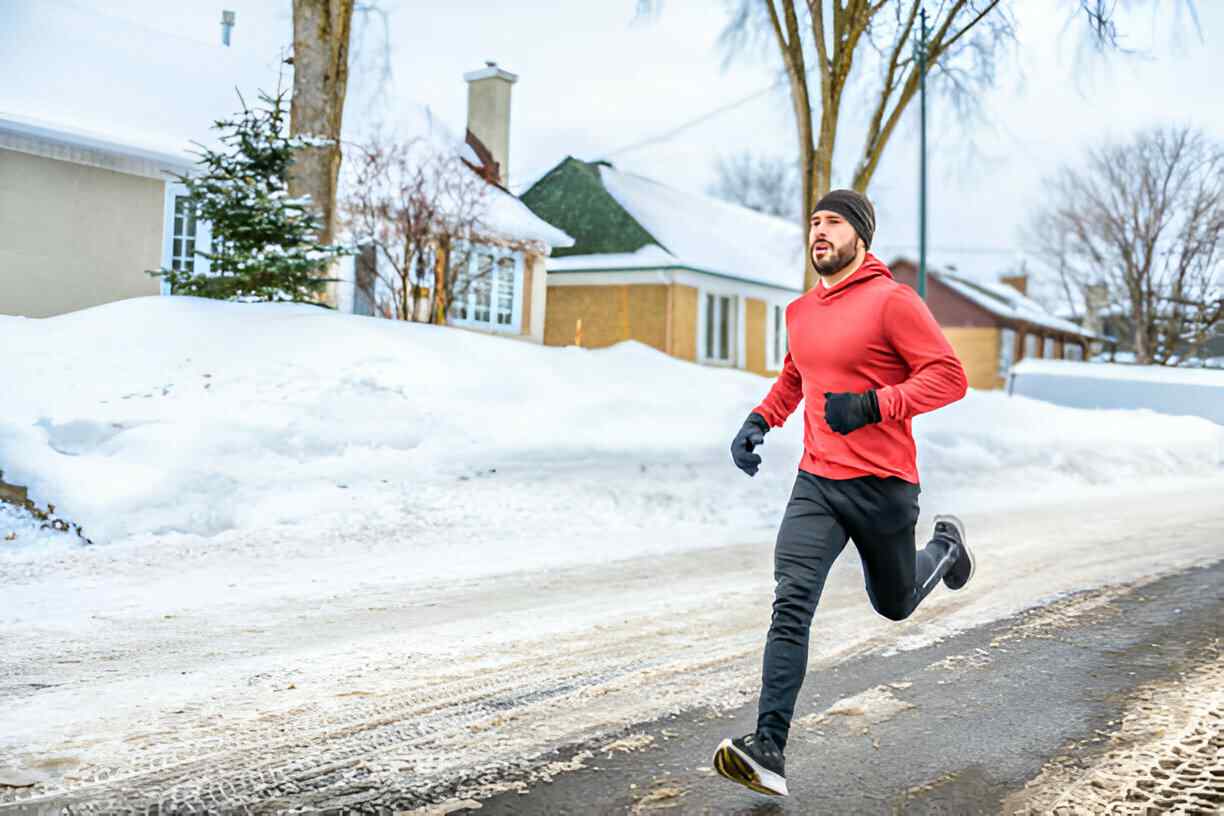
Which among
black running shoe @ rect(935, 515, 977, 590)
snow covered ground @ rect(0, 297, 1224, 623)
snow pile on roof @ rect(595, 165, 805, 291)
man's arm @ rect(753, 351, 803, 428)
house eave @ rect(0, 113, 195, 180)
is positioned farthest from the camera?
snow pile on roof @ rect(595, 165, 805, 291)

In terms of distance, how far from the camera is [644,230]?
83.8 feet

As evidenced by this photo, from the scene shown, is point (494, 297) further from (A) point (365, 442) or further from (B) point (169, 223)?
(A) point (365, 442)

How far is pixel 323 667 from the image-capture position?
4.43 meters

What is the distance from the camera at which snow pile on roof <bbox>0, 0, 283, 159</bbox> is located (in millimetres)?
14656

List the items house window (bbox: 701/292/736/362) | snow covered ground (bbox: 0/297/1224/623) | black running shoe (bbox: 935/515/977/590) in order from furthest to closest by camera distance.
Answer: house window (bbox: 701/292/736/362), snow covered ground (bbox: 0/297/1224/623), black running shoe (bbox: 935/515/977/590)

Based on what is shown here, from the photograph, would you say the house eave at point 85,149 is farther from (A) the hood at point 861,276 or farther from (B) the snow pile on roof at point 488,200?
(A) the hood at point 861,276

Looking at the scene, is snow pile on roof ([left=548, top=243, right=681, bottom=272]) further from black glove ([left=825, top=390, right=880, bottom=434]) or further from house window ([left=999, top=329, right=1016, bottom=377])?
house window ([left=999, top=329, right=1016, bottom=377])

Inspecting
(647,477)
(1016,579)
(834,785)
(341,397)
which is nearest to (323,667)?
(834,785)

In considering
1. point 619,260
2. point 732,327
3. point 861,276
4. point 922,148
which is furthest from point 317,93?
point 732,327

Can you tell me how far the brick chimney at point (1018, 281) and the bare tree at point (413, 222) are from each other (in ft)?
149

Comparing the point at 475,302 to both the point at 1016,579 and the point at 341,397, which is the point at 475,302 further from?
the point at 1016,579

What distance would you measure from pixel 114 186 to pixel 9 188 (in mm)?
1395

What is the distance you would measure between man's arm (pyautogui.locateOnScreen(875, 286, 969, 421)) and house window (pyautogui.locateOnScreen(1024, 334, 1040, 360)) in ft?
146

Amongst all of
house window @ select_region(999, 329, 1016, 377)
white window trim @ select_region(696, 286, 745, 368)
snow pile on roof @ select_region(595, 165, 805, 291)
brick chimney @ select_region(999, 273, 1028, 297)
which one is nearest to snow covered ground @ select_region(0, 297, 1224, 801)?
white window trim @ select_region(696, 286, 745, 368)
